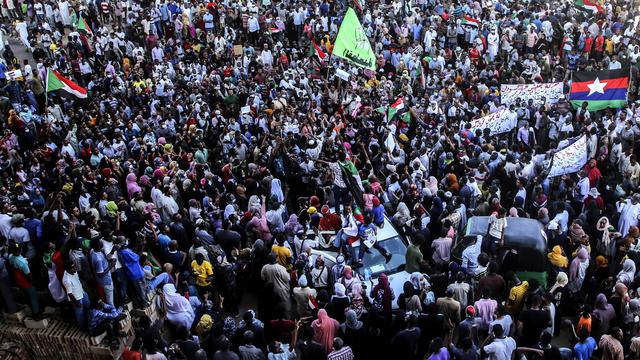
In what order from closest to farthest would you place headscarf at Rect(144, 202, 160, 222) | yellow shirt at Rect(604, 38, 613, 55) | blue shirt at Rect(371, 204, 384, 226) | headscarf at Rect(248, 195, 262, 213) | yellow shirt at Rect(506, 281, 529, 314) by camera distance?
yellow shirt at Rect(506, 281, 529, 314) → blue shirt at Rect(371, 204, 384, 226) → headscarf at Rect(144, 202, 160, 222) → headscarf at Rect(248, 195, 262, 213) → yellow shirt at Rect(604, 38, 613, 55)

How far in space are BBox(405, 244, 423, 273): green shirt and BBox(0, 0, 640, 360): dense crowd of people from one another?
46mm

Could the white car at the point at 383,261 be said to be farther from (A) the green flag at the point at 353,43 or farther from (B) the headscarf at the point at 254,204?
(A) the green flag at the point at 353,43

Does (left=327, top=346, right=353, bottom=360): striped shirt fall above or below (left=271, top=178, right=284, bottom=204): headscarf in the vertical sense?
above

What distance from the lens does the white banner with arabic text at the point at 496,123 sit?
1391 cm

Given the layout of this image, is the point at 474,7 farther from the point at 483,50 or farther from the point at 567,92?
the point at 567,92

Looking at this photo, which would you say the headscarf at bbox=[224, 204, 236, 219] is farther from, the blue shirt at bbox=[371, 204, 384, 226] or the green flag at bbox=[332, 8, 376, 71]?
the green flag at bbox=[332, 8, 376, 71]

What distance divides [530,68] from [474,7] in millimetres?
5843

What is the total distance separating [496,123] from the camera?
1391 centimetres

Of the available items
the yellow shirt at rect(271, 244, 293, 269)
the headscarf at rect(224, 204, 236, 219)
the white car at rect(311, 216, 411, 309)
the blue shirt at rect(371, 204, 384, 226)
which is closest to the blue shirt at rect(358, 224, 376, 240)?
the white car at rect(311, 216, 411, 309)

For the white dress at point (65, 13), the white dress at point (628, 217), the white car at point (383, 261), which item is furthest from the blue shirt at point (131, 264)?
the white dress at point (65, 13)

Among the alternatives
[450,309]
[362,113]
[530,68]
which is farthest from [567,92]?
[450,309]

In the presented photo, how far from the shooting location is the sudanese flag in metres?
14.2

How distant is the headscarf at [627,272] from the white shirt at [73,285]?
7.42 metres

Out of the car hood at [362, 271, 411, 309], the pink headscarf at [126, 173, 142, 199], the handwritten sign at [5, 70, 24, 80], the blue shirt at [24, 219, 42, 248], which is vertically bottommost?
the car hood at [362, 271, 411, 309]
